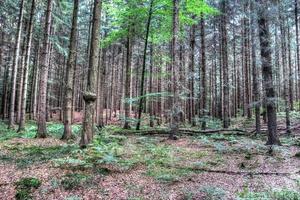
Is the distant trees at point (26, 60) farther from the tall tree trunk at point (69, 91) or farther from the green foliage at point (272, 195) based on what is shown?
the green foliage at point (272, 195)

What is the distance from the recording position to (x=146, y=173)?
8.78 metres

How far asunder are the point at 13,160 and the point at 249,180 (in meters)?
7.55

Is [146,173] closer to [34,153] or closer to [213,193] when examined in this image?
[213,193]

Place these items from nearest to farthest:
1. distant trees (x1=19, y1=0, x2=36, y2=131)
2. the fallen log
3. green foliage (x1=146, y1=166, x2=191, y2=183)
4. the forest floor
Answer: the forest floor → green foliage (x1=146, y1=166, x2=191, y2=183) → distant trees (x1=19, y1=0, x2=36, y2=131) → the fallen log

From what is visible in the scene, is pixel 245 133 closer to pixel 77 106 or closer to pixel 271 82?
pixel 271 82

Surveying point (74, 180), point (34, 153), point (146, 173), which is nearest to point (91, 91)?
point (34, 153)

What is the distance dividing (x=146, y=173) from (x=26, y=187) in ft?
11.3

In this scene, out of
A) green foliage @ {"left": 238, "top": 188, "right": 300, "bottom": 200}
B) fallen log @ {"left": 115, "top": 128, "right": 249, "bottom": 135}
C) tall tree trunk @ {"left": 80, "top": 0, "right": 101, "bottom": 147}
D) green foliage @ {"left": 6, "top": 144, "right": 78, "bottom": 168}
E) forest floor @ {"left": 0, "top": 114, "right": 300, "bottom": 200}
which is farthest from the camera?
fallen log @ {"left": 115, "top": 128, "right": 249, "bottom": 135}

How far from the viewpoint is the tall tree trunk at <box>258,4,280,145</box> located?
12.9 meters

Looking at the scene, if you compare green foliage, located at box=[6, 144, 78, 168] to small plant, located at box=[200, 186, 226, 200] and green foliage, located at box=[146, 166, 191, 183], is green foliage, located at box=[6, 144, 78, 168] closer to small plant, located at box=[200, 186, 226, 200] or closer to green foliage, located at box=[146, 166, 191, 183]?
green foliage, located at box=[146, 166, 191, 183]

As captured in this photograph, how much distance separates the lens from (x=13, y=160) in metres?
9.46

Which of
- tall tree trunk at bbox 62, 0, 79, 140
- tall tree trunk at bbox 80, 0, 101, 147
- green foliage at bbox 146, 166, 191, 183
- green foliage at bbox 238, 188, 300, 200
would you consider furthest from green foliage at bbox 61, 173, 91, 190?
tall tree trunk at bbox 62, 0, 79, 140

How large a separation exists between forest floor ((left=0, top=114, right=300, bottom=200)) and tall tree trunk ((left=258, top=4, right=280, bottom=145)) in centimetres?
114

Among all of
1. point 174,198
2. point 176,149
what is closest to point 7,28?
point 176,149
